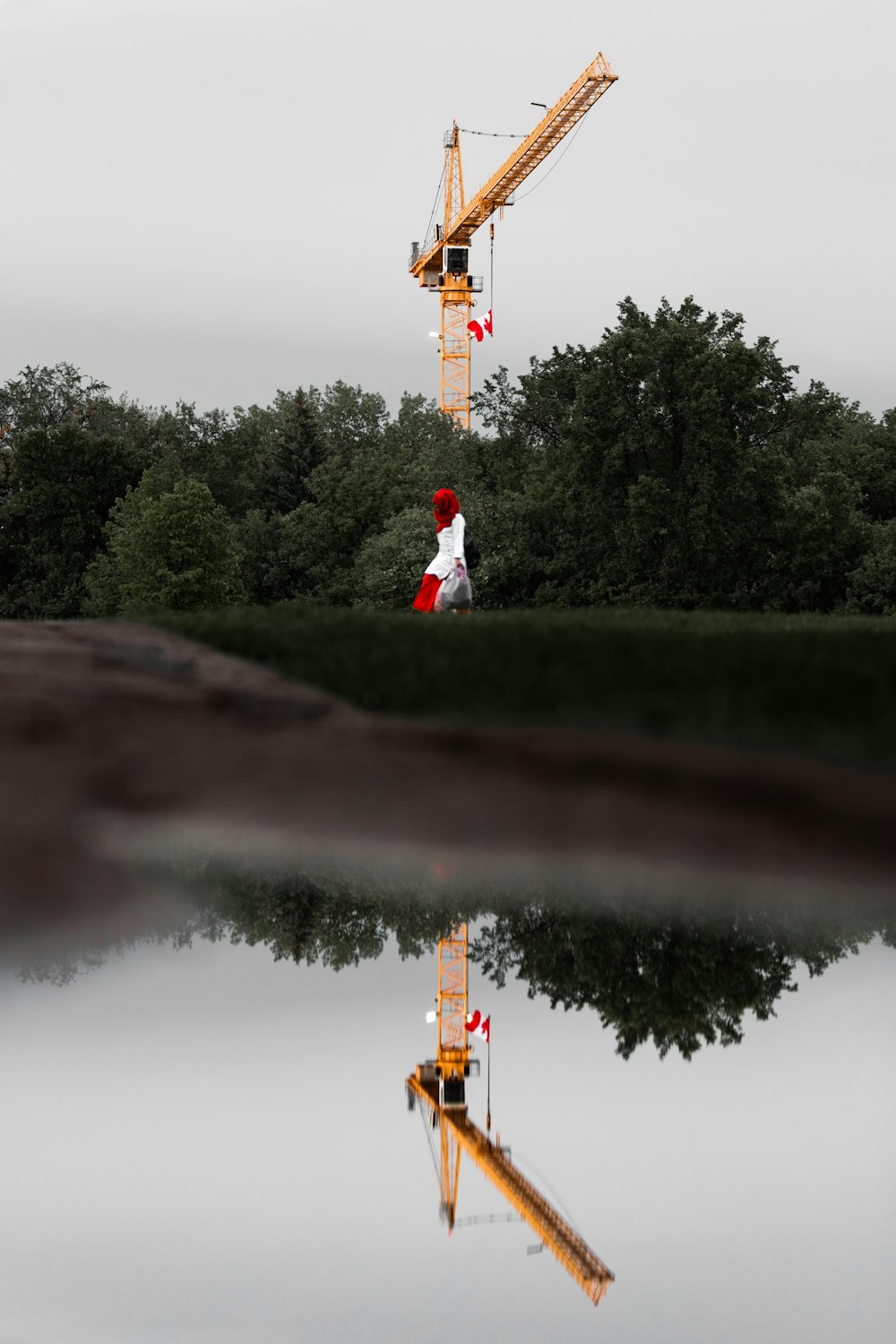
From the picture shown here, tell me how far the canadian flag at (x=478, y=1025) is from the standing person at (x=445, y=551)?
27.2 feet

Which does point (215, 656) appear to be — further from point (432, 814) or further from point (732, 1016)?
point (732, 1016)

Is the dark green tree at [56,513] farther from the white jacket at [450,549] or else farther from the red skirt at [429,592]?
the white jacket at [450,549]

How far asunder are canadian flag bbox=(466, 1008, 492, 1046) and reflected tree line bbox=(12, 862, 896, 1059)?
0.73 ft

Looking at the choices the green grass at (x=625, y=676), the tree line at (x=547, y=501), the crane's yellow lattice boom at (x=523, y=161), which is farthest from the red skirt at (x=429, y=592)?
the crane's yellow lattice boom at (x=523, y=161)

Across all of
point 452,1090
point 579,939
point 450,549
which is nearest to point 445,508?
point 450,549

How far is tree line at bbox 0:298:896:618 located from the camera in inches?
1677

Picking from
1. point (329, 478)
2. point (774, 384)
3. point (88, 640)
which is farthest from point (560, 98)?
point (88, 640)

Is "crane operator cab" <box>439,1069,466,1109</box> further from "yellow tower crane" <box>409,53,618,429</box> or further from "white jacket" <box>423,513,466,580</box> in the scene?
"yellow tower crane" <box>409,53,618,429</box>

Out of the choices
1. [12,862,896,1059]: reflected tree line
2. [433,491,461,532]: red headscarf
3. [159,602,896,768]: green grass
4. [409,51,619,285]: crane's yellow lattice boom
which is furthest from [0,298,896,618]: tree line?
[12,862,896,1059]: reflected tree line

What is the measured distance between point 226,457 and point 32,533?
2200cm

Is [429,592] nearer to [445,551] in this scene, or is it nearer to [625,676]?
[445,551]

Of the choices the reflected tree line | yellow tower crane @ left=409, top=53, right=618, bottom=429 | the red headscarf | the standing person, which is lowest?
the reflected tree line

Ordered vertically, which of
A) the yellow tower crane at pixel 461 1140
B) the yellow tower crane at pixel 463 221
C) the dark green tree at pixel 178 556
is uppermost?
the yellow tower crane at pixel 463 221

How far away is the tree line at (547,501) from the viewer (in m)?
42.6
